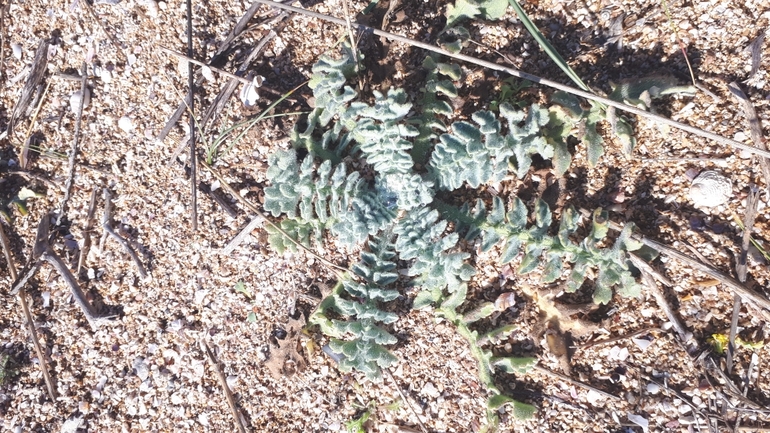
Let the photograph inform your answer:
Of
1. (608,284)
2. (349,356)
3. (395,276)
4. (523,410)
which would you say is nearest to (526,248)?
(608,284)

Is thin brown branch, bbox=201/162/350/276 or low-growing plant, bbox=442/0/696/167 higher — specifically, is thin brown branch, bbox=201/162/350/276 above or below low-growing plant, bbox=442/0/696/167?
below

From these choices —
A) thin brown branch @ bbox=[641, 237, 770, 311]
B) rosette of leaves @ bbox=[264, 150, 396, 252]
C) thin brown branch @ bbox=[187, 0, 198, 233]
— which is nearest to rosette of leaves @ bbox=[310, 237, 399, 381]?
rosette of leaves @ bbox=[264, 150, 396, 252]

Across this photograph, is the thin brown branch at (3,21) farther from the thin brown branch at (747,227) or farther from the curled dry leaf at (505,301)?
the thin brown branch at (747,227)

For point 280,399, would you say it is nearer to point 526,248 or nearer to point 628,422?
point 526,248

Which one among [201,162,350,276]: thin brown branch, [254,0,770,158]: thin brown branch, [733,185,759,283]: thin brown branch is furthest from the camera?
[201,162,350,276]: thin brown branch

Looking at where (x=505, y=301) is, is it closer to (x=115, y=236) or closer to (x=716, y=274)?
(x=716, y=274)

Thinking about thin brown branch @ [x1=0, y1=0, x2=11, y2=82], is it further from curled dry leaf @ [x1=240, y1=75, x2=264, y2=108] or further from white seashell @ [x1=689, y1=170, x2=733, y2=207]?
white seashell @ [x1=689, y1=170, x2=733, y2=207]

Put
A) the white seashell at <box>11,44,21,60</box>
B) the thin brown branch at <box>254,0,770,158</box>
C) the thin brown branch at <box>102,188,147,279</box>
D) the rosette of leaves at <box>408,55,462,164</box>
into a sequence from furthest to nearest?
1. the white seashell at <box>11,44,21,60</box>
2. the thin brown branch at <box>102,188,147,279</box>
3. the rosette of leaves at <box>408,55,462,164</box>
4. the thin brown branch at <box>254,0,770,158</box>
